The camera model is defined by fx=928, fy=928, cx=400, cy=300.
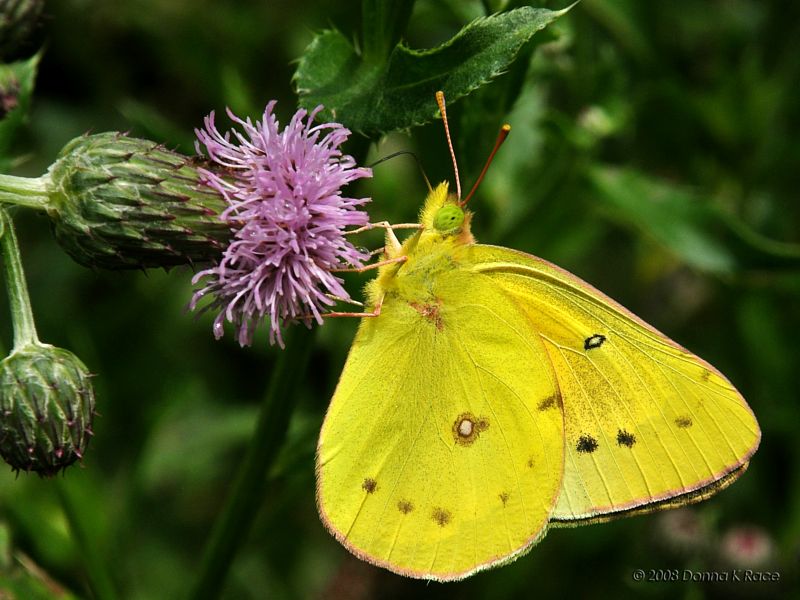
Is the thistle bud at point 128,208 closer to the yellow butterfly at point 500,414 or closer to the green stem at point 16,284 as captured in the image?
the green stem at point 16,284

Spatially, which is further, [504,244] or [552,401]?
[504,244]

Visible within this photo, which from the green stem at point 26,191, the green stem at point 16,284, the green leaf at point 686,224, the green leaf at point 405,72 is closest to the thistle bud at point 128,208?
the green stem at point 26,191

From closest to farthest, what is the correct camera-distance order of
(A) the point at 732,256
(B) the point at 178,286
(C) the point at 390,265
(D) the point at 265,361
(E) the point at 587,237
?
(C) the point at 390,265
(A) the point at 732,256
(E) the point at 587,237
(B) the point at 178,286
(D) the point at 265,361

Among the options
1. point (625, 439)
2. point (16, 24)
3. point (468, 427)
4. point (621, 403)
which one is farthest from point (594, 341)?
point (16, 24)

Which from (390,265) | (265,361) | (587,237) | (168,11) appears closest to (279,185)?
(390,265)

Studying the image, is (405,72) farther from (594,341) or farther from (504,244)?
(504,244)

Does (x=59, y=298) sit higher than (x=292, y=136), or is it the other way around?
(x=292, y=136)

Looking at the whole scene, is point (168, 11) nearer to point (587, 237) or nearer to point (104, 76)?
point (104, 76)
